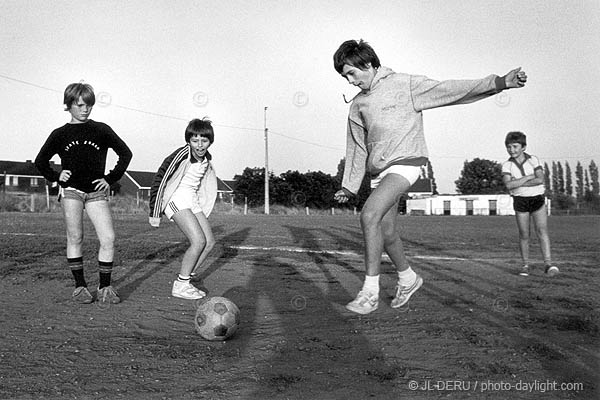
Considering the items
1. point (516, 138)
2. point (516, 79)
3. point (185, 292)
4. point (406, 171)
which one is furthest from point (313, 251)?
point (516, 79)

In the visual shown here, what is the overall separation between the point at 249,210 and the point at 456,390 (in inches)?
1838

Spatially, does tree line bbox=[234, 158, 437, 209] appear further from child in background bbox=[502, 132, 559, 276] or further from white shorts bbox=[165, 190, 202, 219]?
white shorts bbox=[165, 190, 202, 219]

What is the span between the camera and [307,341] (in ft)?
11.1

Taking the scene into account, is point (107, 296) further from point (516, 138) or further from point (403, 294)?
point (516, 138)

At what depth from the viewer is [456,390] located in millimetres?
2494

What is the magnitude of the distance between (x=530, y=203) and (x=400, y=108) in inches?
132

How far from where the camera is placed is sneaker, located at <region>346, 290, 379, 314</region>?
4.22 meters

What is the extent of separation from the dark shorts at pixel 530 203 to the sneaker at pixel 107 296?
491cm

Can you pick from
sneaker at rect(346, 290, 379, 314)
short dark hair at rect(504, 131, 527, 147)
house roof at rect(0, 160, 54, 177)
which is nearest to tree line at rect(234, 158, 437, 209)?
house roof at rect(0, 160, 54, 177)

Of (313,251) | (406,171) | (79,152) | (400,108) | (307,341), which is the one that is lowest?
(307,341)

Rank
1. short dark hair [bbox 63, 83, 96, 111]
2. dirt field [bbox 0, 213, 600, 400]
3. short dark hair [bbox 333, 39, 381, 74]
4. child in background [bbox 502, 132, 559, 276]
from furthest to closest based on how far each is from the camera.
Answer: child in background [bbox 502, 132, 559, 276] < short dark hair [bbox 63, 83, 96, 111] < short dark hair [bbox 333, 39, 381, 74] < dirt field [bbox 0, 213, 600, 400]

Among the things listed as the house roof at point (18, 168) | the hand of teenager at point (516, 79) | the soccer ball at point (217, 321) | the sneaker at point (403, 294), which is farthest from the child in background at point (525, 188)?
the house roof at point (18, 168)

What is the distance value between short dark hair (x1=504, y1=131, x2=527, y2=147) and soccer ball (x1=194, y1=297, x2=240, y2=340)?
15.9 feet

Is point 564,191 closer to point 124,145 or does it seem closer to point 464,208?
point 464,208
